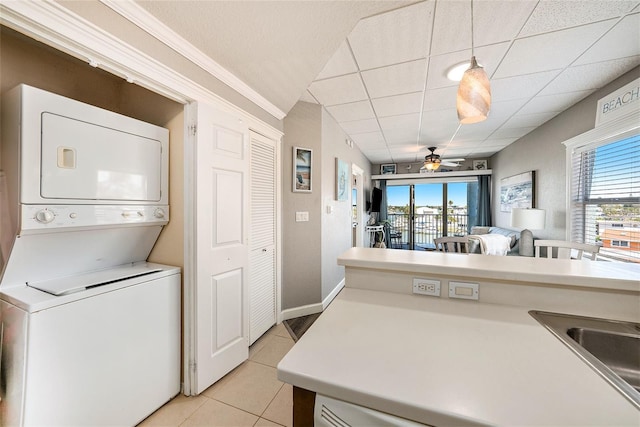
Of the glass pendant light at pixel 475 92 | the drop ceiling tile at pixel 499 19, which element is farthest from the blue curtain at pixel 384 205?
the glass pendant light at pixel 475 92

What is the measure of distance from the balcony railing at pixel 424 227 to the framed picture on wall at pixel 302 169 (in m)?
4.54

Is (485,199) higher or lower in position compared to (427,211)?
higher

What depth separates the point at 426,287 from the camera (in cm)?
114

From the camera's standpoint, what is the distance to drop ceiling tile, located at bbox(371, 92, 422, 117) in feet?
8.76

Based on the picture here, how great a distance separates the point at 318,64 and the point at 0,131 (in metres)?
1.88

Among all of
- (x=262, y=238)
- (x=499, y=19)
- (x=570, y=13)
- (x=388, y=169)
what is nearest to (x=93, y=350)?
(x=262, y=238)

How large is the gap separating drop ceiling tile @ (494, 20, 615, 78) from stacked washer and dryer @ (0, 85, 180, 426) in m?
2.80

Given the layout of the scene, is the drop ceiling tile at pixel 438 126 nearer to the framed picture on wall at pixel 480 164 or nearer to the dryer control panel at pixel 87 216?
the framed picture on wall at pixel 480 164

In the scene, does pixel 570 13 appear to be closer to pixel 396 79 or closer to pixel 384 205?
pixel 396 79

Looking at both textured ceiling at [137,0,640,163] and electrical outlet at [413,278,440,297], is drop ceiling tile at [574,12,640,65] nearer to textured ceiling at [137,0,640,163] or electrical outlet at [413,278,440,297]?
textured ceiling at [137,0,640,163]

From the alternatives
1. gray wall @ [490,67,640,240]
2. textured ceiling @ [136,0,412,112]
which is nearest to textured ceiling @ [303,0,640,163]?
gray wall @ [490,67,640,240]

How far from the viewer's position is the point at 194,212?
5.40 feet

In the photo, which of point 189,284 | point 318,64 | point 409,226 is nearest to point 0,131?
point 189,284

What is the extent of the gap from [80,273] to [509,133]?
18.1 ft
